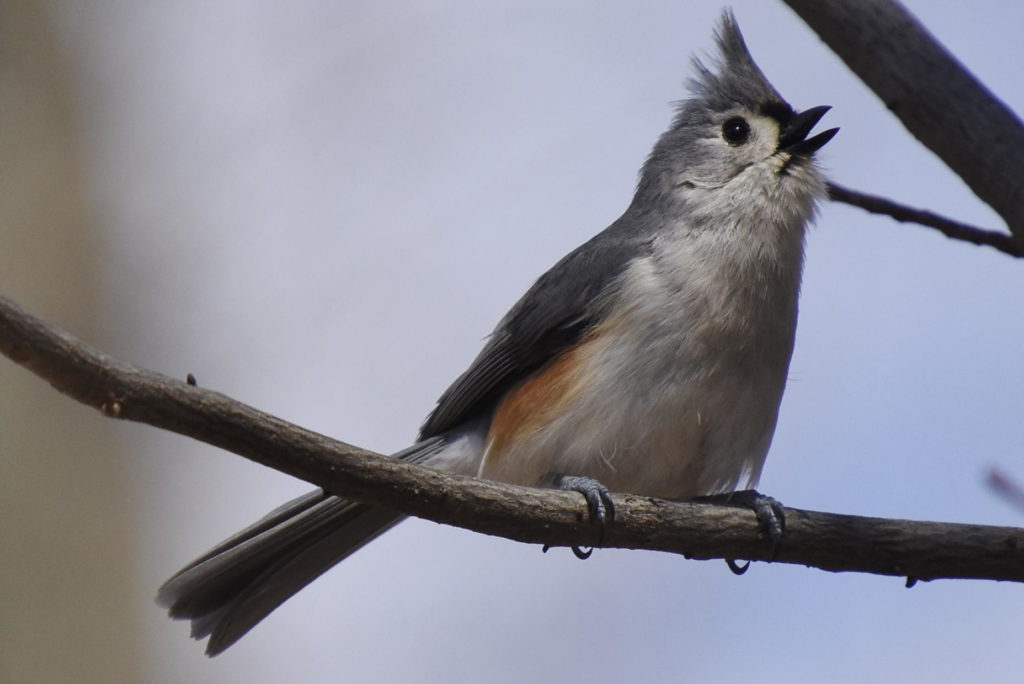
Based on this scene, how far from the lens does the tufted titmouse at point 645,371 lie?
11.5 ft

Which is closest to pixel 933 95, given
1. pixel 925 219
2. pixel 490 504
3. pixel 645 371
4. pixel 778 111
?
pixel 925 219

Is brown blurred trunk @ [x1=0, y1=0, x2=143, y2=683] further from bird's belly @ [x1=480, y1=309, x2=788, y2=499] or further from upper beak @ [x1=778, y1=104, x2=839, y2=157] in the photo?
upper beak @ [x1=778, y1=104, x2=839, y2=157]

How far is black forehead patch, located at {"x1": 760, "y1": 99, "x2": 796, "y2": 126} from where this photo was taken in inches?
155

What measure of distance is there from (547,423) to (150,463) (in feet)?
10.2

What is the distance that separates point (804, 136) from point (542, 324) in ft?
3.46

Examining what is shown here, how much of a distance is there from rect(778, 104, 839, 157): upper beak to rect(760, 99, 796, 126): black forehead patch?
8 cm

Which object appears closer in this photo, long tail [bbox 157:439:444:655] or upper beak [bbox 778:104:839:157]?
long tail [bbox 157:439:444:655]

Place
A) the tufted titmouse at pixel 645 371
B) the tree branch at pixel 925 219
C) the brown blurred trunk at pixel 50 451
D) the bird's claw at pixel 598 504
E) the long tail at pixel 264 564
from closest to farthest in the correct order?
the tree branch at pixel 925 219 → the bird's claw at pixel 598 504 → the long tail at pixel 264 564 → the tufted titmouse at pixel 645 371 → the brown blurred trunk at pixel 50 451

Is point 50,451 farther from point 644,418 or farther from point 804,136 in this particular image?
point 804,136

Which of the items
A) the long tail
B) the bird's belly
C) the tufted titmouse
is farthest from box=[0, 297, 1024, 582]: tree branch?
the long tail

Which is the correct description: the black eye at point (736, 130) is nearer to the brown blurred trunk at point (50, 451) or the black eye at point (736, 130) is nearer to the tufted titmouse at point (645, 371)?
the tufted titmouse at point (645, 371)

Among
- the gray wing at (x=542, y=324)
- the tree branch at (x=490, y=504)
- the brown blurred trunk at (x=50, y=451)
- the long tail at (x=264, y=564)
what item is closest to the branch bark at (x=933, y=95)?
the tree branch at (x=490, y=504)

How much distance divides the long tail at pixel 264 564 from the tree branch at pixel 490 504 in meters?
0.89

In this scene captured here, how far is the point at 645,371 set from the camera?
3535 millimetres
